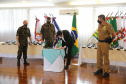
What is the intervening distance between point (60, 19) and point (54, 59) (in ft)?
11.3

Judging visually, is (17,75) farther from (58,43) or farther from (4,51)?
(58,43)

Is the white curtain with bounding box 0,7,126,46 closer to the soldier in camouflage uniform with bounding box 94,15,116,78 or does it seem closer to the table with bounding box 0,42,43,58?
the table with bounding box 0,42,43,58

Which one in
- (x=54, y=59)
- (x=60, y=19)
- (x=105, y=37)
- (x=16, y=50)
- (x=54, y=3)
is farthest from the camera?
(x=60, y=19)

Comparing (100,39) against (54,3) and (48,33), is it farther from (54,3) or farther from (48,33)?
(54,3)

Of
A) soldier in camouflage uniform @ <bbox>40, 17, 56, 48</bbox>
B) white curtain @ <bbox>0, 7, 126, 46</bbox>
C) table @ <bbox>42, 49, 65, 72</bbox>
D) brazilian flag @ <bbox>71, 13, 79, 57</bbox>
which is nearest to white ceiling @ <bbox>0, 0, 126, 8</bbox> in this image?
white curtain @ <bbox>0, 7, 126, 46</bbox>

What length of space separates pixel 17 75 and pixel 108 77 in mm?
2210

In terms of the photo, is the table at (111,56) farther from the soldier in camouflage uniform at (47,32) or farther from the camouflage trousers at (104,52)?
the soldier in camouflage uniform at (47,32)

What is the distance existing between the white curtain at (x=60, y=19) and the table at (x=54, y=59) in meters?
3.06

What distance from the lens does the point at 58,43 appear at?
5.98 m

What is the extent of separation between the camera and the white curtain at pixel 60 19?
639 centimetres

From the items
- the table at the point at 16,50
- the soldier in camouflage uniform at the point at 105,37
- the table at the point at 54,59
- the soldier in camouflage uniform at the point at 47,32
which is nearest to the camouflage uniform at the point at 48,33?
the soldier in camouflage uniform at the point at 47,32

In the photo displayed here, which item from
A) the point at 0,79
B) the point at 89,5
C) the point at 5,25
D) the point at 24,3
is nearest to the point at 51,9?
the point at 24,3

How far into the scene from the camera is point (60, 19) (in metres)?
6.72

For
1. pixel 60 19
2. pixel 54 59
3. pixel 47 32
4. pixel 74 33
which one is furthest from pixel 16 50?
pixel 60 19
